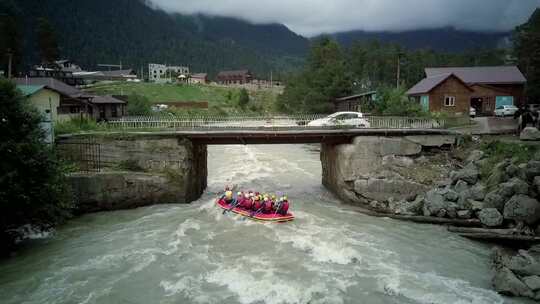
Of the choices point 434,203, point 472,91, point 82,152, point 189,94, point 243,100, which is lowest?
point 434,203

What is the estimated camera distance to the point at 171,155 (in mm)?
24297

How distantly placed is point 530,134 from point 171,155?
22590mm

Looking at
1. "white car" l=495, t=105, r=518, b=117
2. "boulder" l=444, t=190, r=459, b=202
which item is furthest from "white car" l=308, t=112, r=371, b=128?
"white car" l=495, t=105, r=518, b=117

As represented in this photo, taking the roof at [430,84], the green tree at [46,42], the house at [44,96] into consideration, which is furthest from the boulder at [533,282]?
the green tree at [46,42]

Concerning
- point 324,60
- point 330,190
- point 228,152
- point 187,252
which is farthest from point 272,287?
point 324,60

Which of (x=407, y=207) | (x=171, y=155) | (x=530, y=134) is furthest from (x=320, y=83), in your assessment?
(x=407, y=207)

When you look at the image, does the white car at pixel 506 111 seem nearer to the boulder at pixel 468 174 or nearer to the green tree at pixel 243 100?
the boulder at pixel 468 174

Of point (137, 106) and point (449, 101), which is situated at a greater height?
point (449, 101)

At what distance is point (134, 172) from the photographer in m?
23.3

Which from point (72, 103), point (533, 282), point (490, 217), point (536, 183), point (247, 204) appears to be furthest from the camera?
point (72, 103)

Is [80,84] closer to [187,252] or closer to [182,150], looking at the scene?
[182,150]

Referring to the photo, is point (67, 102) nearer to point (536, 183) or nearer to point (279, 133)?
point (279, 133)

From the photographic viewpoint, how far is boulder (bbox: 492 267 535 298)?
1267 cm

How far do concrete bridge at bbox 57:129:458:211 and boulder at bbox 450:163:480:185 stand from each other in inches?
115
